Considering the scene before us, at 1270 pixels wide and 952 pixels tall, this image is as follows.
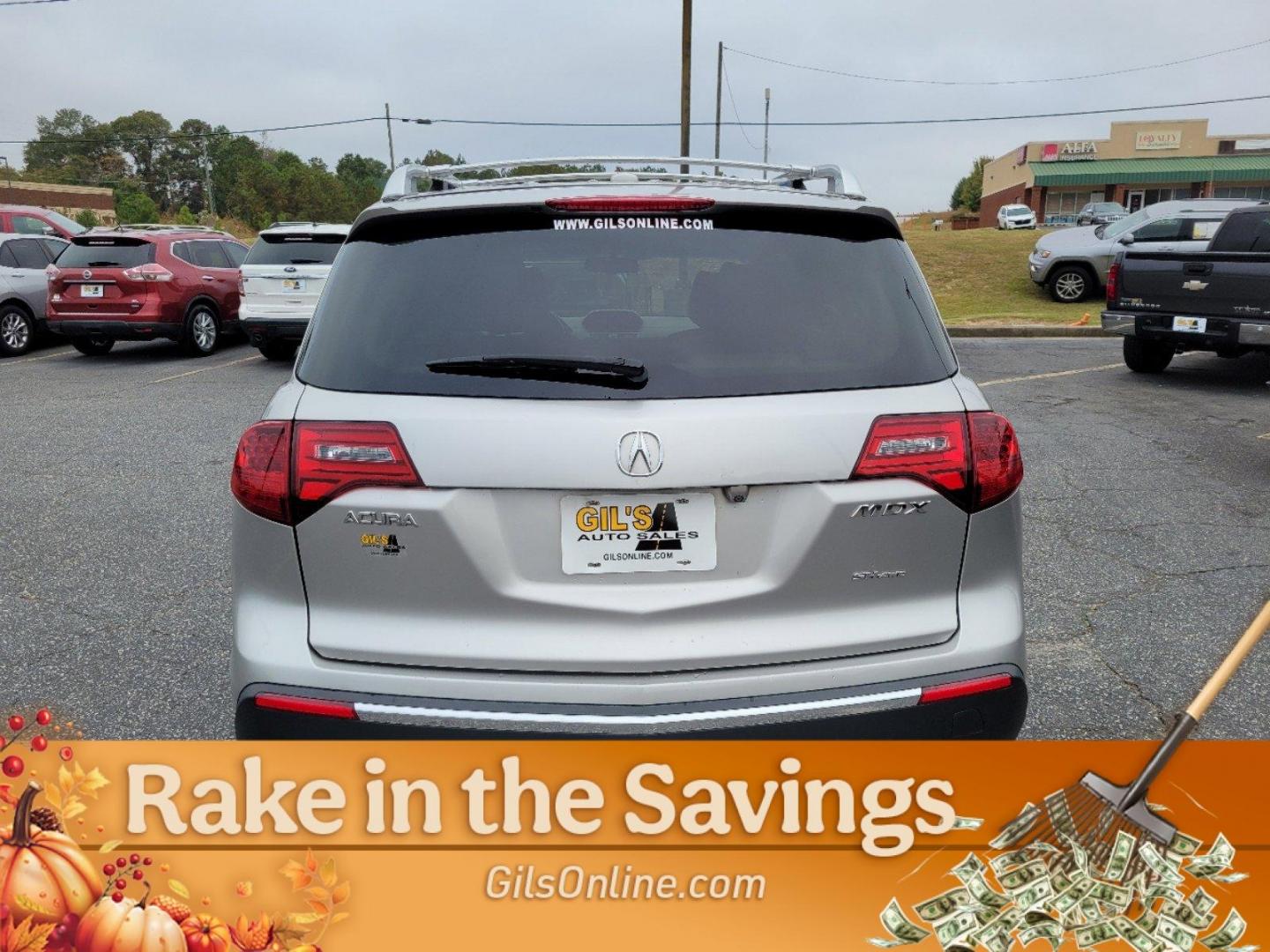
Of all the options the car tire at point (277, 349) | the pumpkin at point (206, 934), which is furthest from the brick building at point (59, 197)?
the pumpkin at point (206, 934)

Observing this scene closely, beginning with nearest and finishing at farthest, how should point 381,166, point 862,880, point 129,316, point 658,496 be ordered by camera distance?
point 658,496 → point 862,880 → point 129,316 → point 381,166

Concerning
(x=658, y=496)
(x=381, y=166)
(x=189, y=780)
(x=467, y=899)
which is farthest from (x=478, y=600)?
(x=381, y=166)

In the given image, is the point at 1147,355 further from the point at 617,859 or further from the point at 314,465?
the point at 314,465

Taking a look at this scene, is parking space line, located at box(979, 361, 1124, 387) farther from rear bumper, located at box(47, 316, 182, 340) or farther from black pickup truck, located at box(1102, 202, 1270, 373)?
rear bumper, located at box(47, 316, 182, 340)

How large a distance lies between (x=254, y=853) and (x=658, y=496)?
45.7 inches

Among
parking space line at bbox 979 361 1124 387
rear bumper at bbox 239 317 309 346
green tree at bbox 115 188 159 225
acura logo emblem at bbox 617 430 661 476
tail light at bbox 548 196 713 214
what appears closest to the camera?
acura logo emblem at bbox 617 430 661 476

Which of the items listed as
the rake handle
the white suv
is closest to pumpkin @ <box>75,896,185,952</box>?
the rake handle

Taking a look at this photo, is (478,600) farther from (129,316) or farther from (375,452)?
(129,316)

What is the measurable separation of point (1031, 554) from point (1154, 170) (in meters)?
71.0

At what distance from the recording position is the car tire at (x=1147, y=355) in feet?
40.4

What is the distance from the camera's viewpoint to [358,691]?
7.34 ft

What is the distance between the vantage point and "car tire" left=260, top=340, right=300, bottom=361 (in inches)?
548

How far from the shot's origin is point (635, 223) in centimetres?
245

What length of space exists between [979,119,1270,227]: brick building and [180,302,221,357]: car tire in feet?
197
